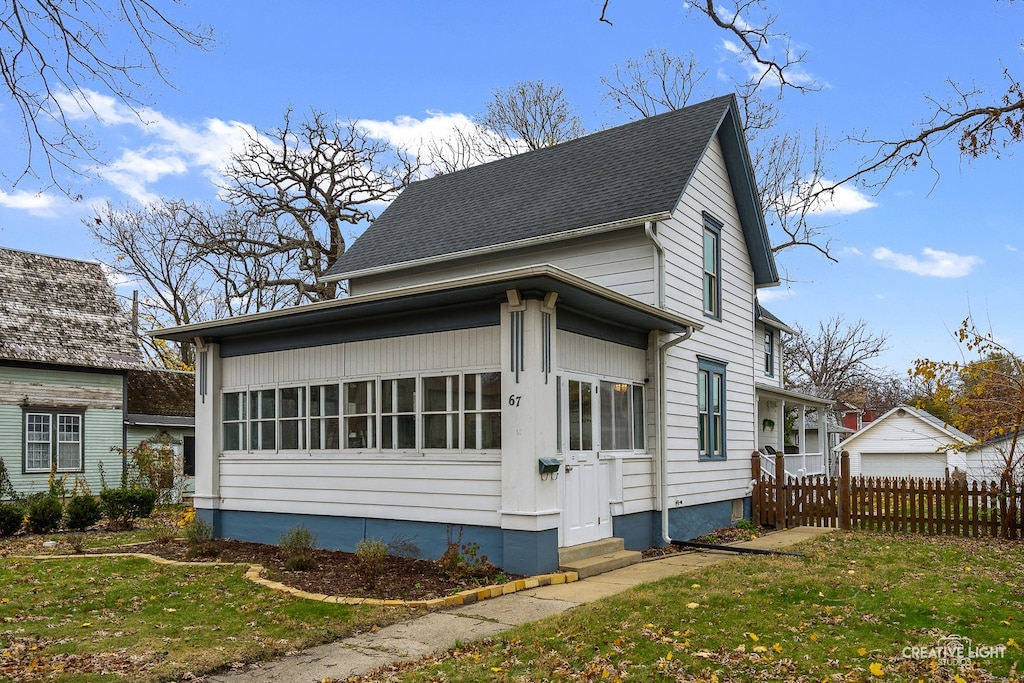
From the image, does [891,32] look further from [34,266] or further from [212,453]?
[34,266]

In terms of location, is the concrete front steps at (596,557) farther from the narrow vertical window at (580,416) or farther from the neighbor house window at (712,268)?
the neighbor house window at (712,268)

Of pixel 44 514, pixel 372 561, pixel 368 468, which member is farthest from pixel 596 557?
pixel 44 514

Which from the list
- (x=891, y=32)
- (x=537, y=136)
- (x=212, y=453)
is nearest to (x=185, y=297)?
(x=537, y=136)

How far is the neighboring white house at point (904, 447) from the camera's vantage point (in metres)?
31.1

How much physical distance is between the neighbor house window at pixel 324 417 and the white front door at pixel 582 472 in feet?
11.6

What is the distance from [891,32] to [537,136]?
25981 millimetres

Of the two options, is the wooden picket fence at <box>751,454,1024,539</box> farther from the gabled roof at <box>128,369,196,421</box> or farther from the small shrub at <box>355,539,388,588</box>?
the gabled roof at <box>128,369,196,421</box>

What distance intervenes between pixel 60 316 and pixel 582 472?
1982 centimetres

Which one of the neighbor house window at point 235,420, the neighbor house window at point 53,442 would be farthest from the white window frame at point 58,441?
the neighbor house window at point 235,420

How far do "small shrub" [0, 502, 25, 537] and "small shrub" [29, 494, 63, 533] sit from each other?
21 centimetres

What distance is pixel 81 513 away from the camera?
15.9 meters

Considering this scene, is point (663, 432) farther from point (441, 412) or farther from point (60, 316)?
point (60, 316)

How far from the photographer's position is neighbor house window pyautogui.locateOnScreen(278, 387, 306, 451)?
12656mm

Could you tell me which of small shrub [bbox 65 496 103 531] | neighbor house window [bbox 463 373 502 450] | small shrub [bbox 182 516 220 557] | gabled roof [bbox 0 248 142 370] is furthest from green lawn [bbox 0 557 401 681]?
gabled roof [bbox 0 248 142 370]
